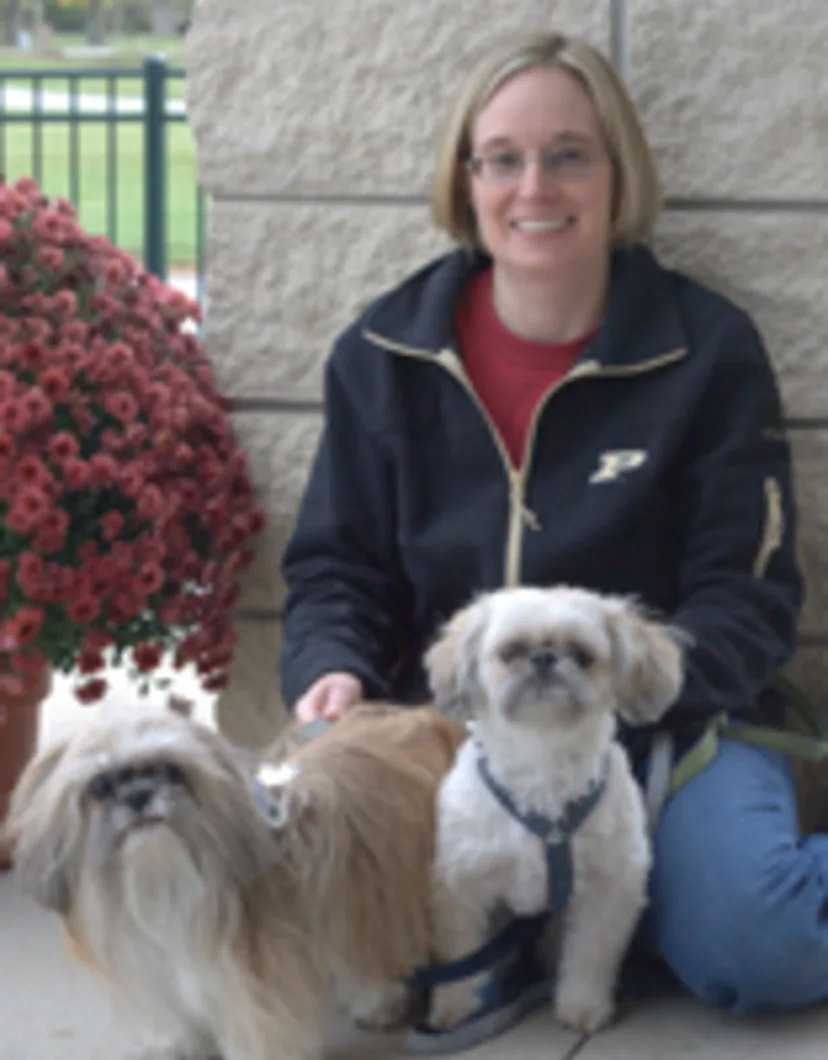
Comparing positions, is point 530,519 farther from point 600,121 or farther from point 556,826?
point 600,121

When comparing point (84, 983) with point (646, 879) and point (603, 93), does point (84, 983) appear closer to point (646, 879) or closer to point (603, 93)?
point (646, 879)

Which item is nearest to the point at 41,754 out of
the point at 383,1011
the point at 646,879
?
the point at 383,1011

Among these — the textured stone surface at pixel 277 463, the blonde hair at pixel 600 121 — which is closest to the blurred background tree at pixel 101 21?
the textured stone surface at pixel 277 463

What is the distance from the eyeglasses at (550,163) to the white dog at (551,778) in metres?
0.85

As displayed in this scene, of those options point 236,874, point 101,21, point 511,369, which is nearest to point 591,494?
point 511,369

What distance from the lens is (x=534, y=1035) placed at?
286 cm

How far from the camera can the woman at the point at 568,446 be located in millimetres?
3061

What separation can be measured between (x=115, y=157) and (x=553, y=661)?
21.9ft

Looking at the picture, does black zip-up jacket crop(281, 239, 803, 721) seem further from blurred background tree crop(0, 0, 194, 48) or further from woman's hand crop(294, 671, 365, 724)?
blurred background tree crop(0, 0, 194, 48)

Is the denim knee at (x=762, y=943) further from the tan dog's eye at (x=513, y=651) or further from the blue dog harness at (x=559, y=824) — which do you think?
the tan dog's eye at (x=513, y=651)

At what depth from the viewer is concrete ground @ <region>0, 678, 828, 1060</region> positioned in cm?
281

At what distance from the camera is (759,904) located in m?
2.76

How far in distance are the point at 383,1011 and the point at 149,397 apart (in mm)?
1335

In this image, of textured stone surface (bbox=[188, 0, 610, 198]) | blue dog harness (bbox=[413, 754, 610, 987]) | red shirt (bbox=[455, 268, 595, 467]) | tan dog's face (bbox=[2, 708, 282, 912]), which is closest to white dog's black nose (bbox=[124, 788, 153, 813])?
tan dog's face (bbox=[2, 708, 282, 912])
